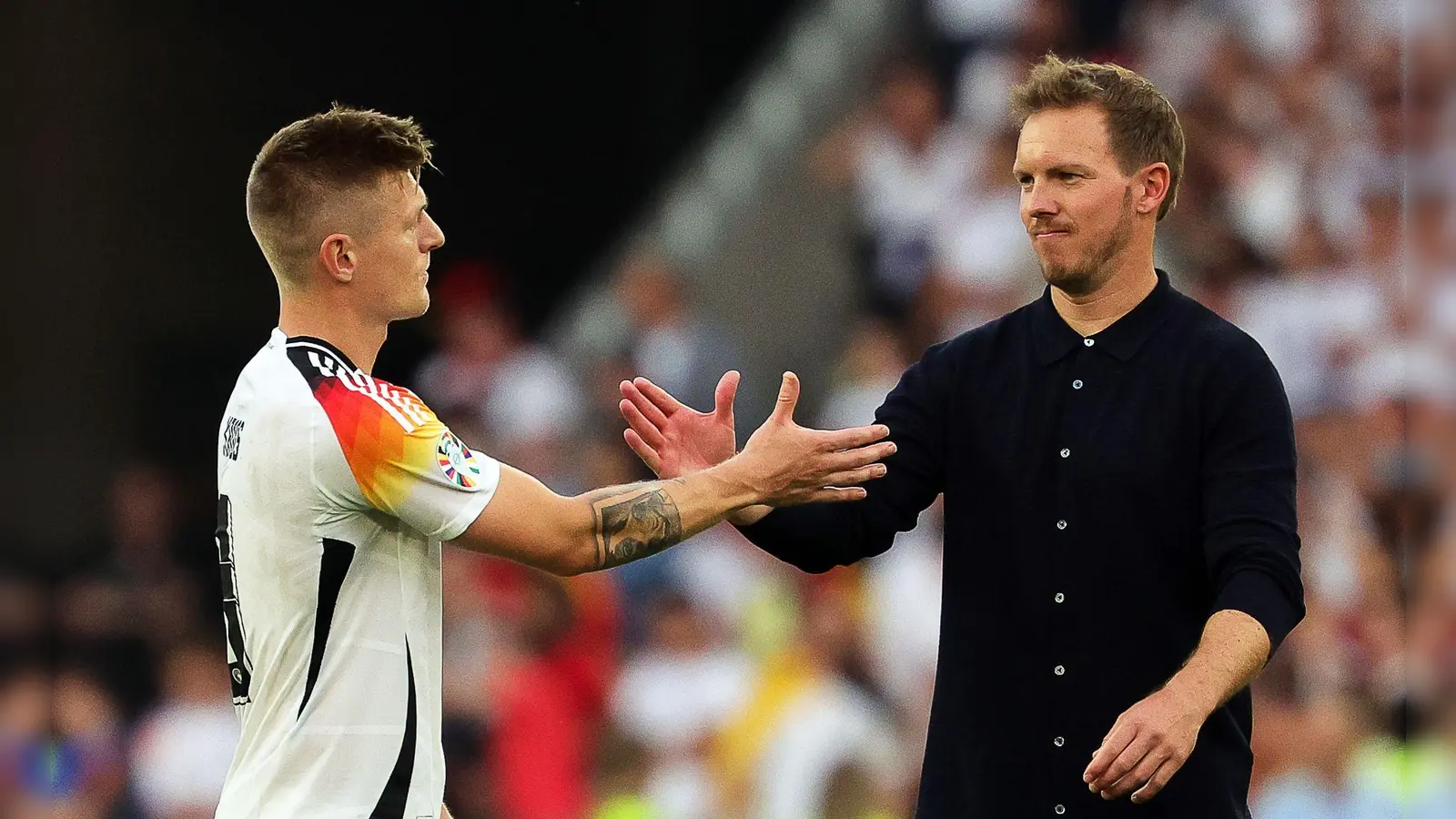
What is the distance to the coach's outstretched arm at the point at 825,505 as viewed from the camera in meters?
3.44

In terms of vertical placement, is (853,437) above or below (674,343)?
below

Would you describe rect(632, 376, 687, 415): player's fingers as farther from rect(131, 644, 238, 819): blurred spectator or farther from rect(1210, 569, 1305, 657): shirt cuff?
rect(131, 644, 238, 819): blurred spectator

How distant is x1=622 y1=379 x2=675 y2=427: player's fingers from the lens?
3451mm

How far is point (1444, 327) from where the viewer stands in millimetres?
2889

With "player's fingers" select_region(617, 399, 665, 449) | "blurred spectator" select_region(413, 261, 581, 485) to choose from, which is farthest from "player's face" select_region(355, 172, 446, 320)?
"blurred spectator" select_region(413, 261, 581, 485)

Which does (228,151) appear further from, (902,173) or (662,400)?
(662,400)

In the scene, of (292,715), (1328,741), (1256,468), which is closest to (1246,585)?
(1256,468)

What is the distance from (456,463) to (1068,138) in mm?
1364

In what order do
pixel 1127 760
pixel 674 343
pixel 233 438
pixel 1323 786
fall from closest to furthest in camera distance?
pixel 1127 760 < pixel 233 438 < pixel 1323 786 < pixel 674 343

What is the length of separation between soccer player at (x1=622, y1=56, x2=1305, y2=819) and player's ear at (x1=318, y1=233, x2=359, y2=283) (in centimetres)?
64

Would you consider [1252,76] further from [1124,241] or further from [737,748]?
[1124,241]

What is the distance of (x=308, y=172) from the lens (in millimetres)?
3199

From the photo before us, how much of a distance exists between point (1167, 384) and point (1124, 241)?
1.04 ft

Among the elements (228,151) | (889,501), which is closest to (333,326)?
(889,501)
